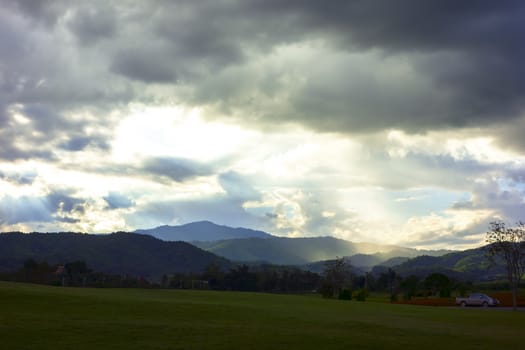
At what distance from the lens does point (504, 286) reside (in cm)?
13725

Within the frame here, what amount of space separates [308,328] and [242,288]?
11532 centimetres

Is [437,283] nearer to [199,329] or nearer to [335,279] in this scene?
[335,279]

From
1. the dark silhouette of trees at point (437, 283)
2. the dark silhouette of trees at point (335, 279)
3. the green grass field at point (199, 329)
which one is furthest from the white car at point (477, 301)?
the dark silhouette of trees at point (335, 279)

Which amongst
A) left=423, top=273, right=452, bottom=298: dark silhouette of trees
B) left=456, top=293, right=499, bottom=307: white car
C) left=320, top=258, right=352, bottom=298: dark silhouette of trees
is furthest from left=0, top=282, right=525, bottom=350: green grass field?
left=320, top=258, right=352, bottom=298: dark silhouette of trees

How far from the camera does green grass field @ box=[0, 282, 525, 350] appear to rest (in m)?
23.8

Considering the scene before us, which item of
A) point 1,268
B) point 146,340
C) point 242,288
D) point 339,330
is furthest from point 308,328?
point 1,268

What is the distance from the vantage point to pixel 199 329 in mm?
28062

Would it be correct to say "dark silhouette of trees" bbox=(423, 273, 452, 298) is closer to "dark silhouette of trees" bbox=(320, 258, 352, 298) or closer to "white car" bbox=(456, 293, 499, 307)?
"dark silhouette of trees" bbox=(320, 258, 352, 298)

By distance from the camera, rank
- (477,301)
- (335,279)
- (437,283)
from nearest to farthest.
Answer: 1. (477,301)
2. (437,283)
3. (335,279)

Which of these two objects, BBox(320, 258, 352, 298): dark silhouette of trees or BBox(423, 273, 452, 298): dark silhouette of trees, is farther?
BBox(320, 258, 352, 298): dark silhouette of trees

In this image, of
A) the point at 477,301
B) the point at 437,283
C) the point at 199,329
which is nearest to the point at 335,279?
the point at 437,283

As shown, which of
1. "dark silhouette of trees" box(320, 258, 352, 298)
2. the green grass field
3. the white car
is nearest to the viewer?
the green grass field

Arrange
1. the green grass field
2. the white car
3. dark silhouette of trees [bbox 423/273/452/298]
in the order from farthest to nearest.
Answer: dark silhouette of trees [bbox 423/273/452/298]
the white car
the green grass field

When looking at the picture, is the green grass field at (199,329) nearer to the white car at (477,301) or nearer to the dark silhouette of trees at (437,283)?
the white car at (477,301)
